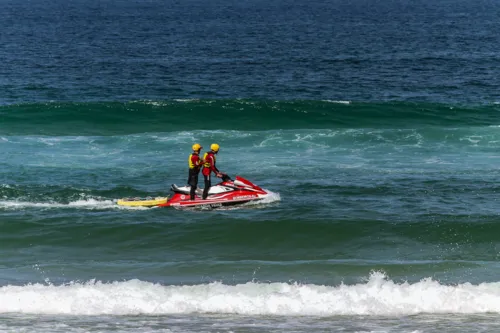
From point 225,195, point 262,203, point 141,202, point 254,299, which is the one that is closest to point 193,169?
point 225,195

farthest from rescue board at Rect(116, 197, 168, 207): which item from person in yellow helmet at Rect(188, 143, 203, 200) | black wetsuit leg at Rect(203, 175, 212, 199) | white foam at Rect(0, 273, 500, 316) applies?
white foam at Rect(0, 273, 500, 316)

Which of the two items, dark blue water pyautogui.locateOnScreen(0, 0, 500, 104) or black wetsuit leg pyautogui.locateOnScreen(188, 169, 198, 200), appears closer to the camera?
black wetsuit leg pyautogui.locateOnScreen(188, 169, 198, 200)

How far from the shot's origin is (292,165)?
2864 cm

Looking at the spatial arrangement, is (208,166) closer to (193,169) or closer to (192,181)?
(193,169)

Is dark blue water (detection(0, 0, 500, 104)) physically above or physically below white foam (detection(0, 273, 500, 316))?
above

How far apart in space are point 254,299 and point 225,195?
7460mm

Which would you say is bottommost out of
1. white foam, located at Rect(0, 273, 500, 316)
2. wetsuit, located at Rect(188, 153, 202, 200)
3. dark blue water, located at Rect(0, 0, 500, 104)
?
white foam, located at Rect(0, 273, 500, 316)

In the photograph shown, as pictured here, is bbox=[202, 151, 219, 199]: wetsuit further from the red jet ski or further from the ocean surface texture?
the ocean surface texture

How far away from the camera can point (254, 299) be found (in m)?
15.9

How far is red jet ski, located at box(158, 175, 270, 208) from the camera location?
906 inches

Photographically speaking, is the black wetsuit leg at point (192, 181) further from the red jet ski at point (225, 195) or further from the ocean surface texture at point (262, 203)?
the ocean surface texture at point (262, 203)

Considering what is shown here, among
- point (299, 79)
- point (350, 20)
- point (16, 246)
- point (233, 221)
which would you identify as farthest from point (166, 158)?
point (350, 20)

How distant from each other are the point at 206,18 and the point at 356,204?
8678 cm

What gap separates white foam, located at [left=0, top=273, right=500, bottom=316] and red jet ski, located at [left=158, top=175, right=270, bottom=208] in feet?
21.7
